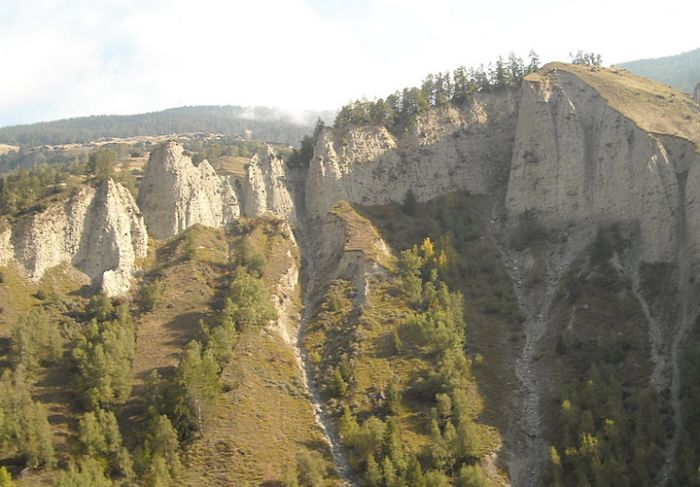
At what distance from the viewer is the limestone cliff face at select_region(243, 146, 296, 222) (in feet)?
336

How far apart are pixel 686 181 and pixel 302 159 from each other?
66315mm

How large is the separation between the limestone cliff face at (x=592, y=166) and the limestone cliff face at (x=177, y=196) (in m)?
49.0

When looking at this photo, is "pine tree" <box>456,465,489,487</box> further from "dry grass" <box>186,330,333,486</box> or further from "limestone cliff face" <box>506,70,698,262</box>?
"limestone cliff face" <box>506,70,698,262</box>

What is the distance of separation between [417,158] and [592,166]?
31.2 metres

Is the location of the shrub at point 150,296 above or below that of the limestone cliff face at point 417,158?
below

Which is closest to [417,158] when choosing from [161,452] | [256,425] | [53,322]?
[256,425]

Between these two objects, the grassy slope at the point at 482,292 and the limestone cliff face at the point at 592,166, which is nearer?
the grassy slope at the point at 482,292

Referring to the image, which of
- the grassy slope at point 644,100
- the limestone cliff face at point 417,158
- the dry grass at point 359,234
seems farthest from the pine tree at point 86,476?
the grassy slope at point 644,100

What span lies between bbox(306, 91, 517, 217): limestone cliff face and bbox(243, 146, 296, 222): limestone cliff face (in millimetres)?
4726

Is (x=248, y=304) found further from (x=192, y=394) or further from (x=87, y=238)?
(x=87, y=238)

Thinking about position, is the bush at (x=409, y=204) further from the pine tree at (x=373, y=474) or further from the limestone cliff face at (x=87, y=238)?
the pine tree at (x=373, y=474)

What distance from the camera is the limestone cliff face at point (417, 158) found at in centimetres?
10656

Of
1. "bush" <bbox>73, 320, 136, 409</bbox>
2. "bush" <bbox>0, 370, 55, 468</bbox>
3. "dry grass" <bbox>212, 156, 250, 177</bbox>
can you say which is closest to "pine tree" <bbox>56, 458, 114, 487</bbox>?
"bush" <bbox>0, 370, 55, 468</bbox>

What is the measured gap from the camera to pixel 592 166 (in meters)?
91.1
